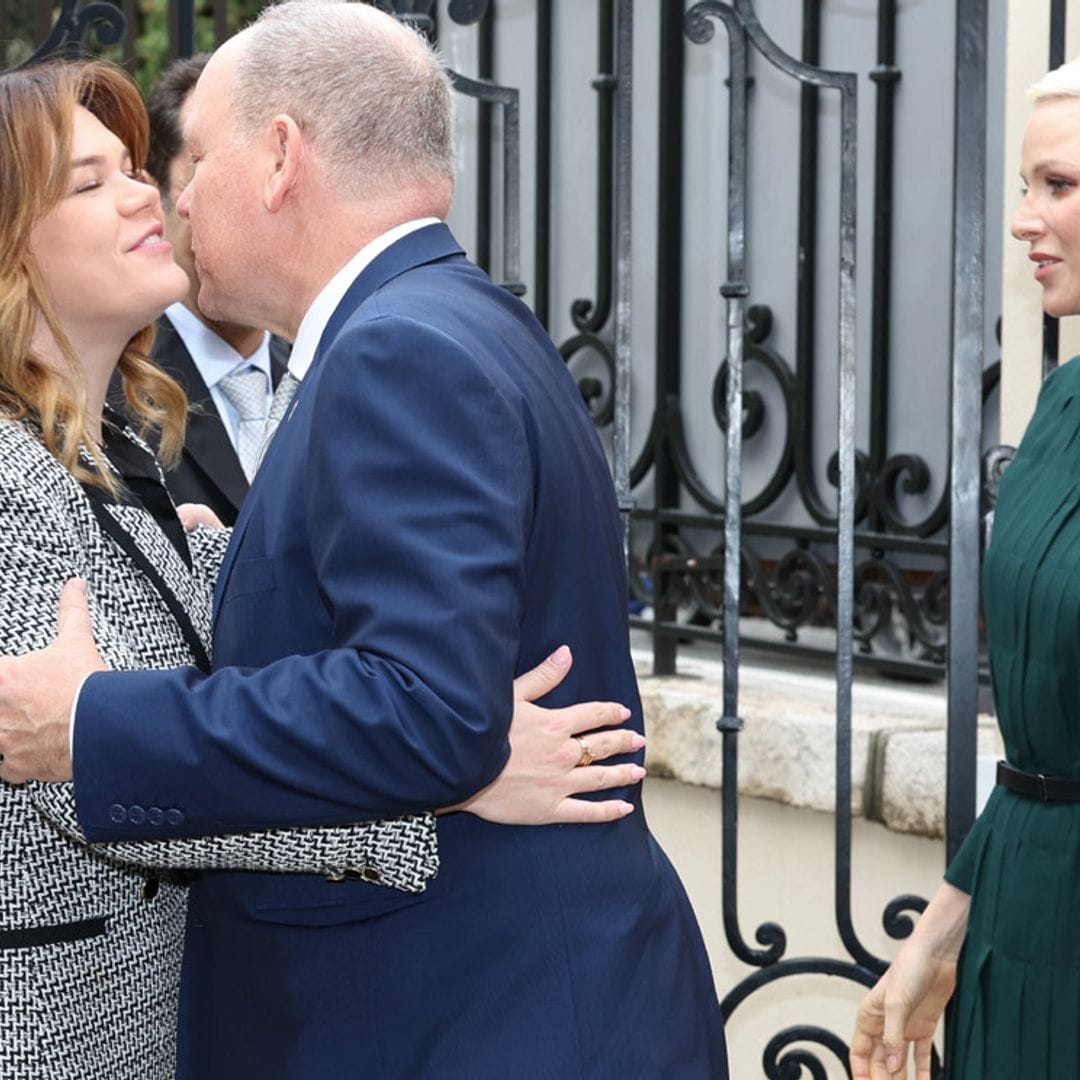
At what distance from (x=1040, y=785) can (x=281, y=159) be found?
1138mm

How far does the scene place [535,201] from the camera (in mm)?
4504

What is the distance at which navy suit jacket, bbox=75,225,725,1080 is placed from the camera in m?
1.65

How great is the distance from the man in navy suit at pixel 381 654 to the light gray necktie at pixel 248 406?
1.15 metres

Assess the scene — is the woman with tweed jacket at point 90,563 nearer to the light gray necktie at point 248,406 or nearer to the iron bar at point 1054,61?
the light gray necktie at point 248,406

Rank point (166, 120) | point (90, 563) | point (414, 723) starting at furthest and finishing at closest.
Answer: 1. point (166, 120)
2. point (90, 563)
3. point (414, 723)

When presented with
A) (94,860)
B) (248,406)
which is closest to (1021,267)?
(248,406)

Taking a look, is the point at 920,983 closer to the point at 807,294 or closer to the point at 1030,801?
the point at 1030,801

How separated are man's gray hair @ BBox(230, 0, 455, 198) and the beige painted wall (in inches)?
50.8

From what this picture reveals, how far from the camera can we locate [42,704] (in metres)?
1.76

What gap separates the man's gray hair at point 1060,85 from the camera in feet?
7.71

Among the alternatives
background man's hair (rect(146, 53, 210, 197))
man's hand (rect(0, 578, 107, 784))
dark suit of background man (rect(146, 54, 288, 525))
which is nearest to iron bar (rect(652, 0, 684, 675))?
dark suit of background man (rect(146, 54, 288, 525))

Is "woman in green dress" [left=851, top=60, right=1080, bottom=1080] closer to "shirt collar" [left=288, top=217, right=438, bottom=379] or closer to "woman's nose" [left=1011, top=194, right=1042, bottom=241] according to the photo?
"woman's nose" [left=1011, top=194, right=1042, bottom=241]

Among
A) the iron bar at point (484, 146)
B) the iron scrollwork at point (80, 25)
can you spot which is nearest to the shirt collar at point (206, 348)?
the iron scrollwork at point (80, 25)

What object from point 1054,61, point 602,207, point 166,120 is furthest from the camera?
point 602,207
